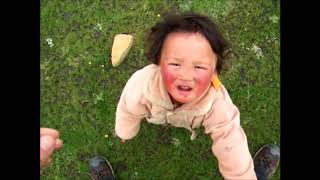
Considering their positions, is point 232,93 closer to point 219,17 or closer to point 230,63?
point 230,63

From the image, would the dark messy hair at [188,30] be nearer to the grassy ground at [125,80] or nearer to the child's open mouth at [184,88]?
the child's open mouth at [184,88]

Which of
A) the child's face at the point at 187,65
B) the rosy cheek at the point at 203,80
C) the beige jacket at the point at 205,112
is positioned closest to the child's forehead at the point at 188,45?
the child's face at the point at 187,65

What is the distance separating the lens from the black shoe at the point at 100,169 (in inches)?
153

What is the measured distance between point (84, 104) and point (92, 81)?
0.21 m

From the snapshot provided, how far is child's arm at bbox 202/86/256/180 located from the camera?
3111 mm

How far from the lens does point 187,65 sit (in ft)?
9.05

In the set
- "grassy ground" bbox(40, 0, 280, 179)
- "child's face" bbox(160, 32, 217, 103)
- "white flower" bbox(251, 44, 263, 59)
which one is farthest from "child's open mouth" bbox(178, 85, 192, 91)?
"white flower" bbox(251, 44, 263, 59)

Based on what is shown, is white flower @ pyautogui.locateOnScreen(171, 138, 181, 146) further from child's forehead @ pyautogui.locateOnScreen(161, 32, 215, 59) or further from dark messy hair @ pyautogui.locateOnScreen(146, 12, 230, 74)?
child's forehead @ pyautogui.locateOnScreen(161, 32, 215, 59)

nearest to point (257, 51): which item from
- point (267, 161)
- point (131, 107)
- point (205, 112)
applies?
point (267, 161)

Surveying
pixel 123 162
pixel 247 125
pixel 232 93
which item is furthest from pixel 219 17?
pixel 123 162

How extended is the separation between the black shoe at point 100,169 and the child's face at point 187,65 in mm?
1292

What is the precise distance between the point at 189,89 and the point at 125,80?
4.40 feet

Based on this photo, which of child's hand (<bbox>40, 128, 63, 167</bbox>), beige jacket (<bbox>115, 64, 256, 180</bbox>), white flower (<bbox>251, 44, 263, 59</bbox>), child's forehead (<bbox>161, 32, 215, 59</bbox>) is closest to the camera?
child's forehead (<bbox>161, 32, 215, 59</bbox>)

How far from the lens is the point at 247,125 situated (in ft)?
13.2
